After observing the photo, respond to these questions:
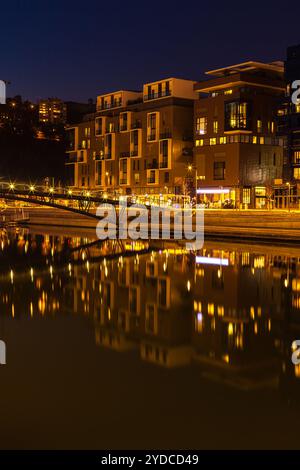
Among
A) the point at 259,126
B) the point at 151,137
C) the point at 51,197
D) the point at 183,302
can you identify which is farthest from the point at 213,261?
the point at 151,137

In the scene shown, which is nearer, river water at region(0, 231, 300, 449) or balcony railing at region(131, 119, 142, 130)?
river water at region(0, 231, 300, 449)

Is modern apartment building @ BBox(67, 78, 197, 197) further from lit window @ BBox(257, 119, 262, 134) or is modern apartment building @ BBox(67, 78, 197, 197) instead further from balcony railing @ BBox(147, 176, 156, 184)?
lit window @ BBox(257, 119, 262, 134)

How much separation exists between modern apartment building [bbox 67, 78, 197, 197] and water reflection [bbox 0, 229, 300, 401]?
87.2 ft

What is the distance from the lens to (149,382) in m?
9.26

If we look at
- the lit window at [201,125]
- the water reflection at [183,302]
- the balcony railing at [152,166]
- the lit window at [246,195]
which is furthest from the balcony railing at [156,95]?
the water reflection at [183,302]

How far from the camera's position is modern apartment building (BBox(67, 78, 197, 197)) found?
56.3 meters

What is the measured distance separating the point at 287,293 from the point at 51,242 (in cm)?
2261

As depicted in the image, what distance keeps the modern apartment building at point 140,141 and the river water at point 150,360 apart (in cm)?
3488

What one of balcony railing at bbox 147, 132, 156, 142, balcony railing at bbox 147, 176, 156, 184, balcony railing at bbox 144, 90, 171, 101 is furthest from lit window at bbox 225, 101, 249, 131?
balcony railing at bbox 147, 176, 156, 184

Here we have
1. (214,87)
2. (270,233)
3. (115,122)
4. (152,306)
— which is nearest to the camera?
(152,306)

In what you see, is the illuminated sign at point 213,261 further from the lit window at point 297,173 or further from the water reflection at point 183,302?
the lit window at point 297,173

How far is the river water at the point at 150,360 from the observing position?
7.49 metres
